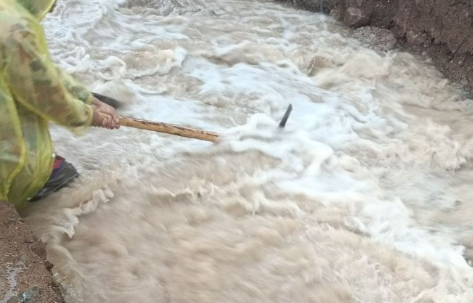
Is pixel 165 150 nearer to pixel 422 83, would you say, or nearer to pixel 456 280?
pixel 456 280

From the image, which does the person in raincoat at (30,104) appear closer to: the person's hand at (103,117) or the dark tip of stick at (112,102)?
the person's hand at (103,117)

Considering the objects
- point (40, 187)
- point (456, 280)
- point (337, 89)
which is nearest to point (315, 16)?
point (337, 89)

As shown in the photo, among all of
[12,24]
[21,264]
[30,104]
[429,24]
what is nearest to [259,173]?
[30,104]

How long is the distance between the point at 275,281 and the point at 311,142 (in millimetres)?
1779

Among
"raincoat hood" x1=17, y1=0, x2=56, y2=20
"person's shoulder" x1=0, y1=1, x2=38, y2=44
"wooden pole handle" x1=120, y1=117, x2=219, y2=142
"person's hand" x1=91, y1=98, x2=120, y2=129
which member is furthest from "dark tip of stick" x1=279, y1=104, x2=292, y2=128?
"person's shoulder" x1=0, y1=1, x2=38, y2=44

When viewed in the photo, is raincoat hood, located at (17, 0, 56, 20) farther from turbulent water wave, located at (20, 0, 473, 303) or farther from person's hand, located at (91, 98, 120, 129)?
turbulent water wave, located at (20, 0, 473, 303)

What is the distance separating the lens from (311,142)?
4.91 m

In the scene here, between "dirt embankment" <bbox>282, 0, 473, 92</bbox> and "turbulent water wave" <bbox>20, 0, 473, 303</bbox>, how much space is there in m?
0.21

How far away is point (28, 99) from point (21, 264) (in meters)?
0.75

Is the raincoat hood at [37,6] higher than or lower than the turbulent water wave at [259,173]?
higher

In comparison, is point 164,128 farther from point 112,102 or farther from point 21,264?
point 21,264

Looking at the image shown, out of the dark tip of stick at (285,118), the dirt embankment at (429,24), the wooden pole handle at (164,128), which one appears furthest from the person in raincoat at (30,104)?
the dirt embankment at (429,24)

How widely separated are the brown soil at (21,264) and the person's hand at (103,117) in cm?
67

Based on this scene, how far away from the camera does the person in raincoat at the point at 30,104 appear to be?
232 cm
